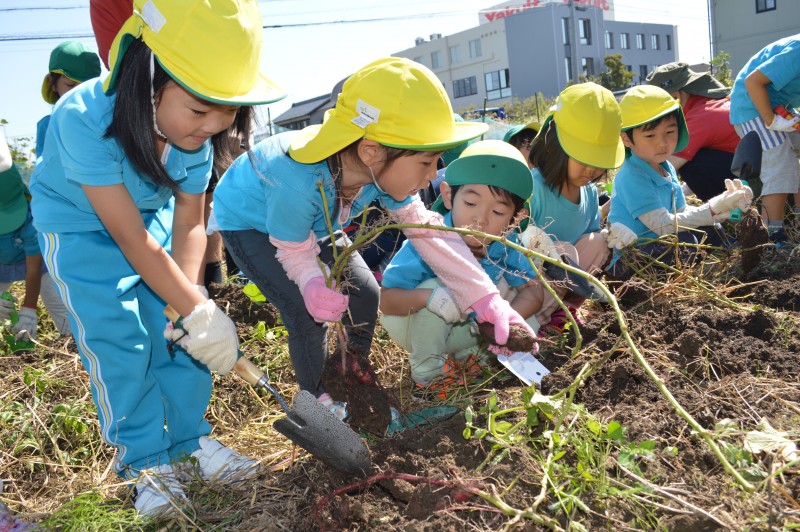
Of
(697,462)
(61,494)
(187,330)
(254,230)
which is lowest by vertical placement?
(61,494)

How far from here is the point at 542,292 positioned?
2.90 m

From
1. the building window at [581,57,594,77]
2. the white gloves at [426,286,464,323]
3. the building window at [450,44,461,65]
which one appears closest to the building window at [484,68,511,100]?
the building window at [450,44,461,65]

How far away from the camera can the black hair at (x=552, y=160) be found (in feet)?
10.1

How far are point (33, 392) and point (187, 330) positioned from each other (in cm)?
144

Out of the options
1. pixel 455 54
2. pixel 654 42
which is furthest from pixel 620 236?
pixel 654 42

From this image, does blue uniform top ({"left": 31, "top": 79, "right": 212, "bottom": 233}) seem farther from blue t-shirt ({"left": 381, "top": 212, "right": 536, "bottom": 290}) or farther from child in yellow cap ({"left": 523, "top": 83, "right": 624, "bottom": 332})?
child in yellow cap ({"left": 523, "top": 83, "right": 624, "bottom": 332})

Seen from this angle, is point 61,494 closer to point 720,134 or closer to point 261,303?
point 261,303

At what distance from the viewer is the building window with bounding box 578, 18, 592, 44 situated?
47562mm

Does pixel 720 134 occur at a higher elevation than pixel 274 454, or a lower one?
higher

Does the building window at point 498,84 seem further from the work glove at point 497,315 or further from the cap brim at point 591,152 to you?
the work glove at point 497,315

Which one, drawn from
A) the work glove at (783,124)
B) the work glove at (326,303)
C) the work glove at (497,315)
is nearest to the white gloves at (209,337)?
the work glove at (326,303)

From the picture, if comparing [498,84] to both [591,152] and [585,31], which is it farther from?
[591,152]

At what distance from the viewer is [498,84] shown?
47.3 meters

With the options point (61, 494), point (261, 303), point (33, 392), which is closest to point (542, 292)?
point (261, 303)
